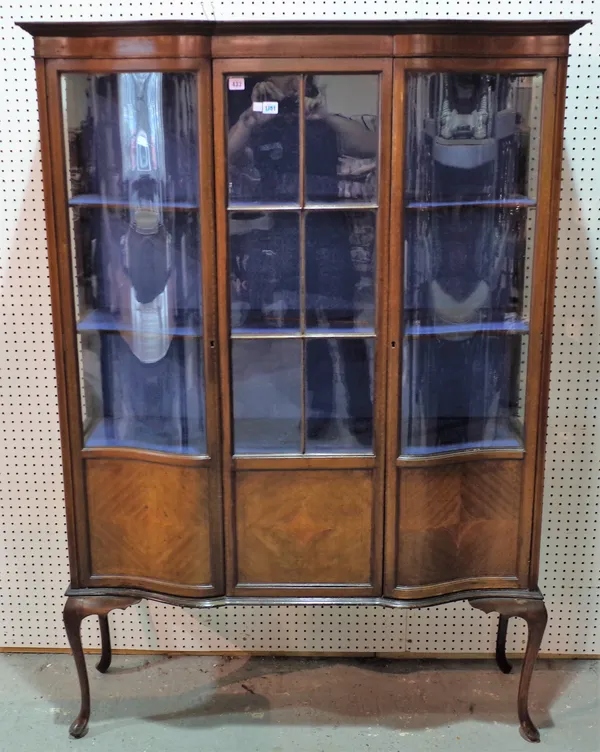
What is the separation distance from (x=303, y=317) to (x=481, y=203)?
0.62 metres

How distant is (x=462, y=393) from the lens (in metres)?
2.58

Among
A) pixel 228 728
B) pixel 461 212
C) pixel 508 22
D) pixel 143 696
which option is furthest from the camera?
pixel 143 696

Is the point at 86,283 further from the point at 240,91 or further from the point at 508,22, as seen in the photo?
the point at 508,22

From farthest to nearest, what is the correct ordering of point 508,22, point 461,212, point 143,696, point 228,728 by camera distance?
1. point 143,696
2. point 228,728
3. point 461,212
4. point 508,22

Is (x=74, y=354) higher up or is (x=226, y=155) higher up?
(x=226, y=155)

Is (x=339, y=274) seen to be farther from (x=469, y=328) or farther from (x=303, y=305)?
(x=469, y=328)

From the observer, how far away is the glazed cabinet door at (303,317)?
2.32 meters

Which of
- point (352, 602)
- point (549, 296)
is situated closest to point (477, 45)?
point (549, 296)

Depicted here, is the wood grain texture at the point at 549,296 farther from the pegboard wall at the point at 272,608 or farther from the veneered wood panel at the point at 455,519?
the pegboard wall at the point at 272,608

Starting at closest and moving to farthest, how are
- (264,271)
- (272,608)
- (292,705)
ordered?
(264,271)
(292,705)
(272,608)

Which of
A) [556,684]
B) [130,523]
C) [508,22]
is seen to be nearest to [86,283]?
[130,523]

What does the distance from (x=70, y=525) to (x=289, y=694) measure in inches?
40.3

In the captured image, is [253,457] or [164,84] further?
[253,457]

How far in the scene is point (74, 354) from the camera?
2475 mm
